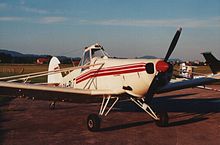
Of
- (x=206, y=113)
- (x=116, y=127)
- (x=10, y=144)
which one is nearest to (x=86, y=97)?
(x=116, y=127)

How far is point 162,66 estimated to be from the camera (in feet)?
26.4

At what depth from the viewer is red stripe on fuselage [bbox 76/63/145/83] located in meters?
8.53

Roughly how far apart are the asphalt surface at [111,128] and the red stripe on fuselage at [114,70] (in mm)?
1621

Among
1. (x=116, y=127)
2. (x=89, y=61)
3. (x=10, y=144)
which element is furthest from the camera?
(x=89, y=61)

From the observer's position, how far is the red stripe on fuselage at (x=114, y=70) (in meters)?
8.53

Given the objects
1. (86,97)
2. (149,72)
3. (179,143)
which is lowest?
(179,143)

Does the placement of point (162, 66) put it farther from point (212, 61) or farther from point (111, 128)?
point (212, 61)

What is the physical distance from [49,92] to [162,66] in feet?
11.6

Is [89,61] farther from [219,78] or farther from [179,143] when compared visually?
[219,78]

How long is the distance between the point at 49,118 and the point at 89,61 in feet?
8.71

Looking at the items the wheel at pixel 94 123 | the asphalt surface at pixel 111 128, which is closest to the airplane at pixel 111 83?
the wheel at pixel 94 123

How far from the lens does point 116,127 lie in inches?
374

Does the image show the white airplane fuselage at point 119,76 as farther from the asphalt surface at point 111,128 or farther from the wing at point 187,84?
the wing at point 187,84

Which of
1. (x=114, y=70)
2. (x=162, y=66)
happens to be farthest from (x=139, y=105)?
(x=162, y=66)
